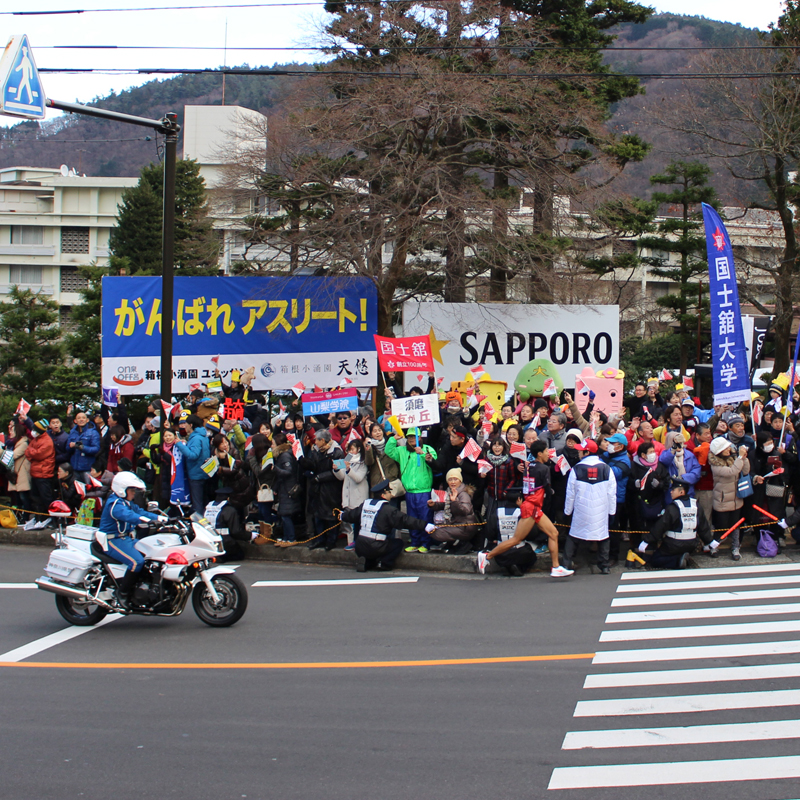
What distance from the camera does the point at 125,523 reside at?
8984mm

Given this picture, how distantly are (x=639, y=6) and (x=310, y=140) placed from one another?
12.1 metres

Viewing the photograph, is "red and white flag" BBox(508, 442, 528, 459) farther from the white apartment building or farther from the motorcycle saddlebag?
the white apartment building

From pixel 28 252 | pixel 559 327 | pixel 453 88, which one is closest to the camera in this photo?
pixel 453 88

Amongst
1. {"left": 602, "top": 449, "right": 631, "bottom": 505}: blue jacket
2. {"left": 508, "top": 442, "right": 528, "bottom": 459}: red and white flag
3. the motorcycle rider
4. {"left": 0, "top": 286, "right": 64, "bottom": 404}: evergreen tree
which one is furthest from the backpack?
{"left": 0, "top": 286, "right": 64, "bottom": 404}: evergreen tree

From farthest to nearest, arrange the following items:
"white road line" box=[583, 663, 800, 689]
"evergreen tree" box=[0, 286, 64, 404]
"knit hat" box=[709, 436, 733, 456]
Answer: "evergreen tree" box=[0, 286, 64, 404] → "knit hat" box=[709, 436, 733, 456] → "white road line" box=[583, 663, 800, 689]

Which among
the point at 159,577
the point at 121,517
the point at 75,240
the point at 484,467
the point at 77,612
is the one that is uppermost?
the point at 75,240

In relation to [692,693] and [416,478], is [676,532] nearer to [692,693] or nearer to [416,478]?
[416,478]

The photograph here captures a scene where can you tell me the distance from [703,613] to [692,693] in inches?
96.5

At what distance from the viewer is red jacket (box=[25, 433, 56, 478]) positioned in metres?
13.8

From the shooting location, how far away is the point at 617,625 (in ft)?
28.5

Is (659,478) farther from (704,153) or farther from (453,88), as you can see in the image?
(704,153)

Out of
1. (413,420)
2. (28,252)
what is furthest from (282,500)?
(28,252)

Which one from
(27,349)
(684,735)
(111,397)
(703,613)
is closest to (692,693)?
(684,735)

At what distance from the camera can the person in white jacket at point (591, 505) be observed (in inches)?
428
